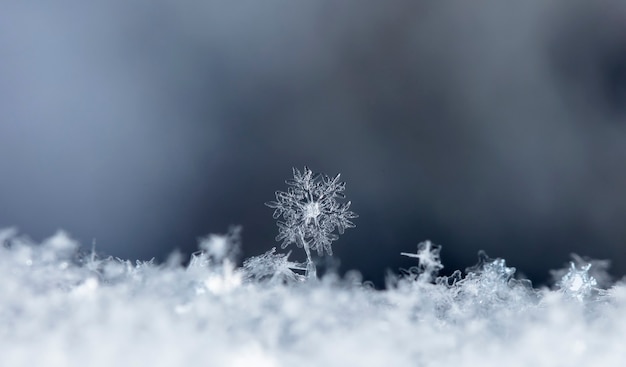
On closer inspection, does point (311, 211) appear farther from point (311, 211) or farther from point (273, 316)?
point (273, 316)

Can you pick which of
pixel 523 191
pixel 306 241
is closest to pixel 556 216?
pixel 523 191

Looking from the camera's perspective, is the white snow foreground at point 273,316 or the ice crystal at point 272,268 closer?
the white snow foreground at point 273,316

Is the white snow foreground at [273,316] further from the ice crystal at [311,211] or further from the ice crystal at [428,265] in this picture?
the ice crystal at [311,211]

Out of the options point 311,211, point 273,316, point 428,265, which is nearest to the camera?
point 273,316

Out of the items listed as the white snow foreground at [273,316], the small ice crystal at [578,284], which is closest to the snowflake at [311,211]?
the white snow foreground at [273,316]

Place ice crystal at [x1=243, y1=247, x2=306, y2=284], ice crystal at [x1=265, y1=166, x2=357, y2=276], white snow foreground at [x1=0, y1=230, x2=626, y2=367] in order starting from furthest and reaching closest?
ice crystal at [x1=265, y1=166, x2=357, y2=276] → ice crystal at [x1=243, y1=247, x2=306, y2=284] → white snow foreground at [x1=0, y1=230, x2=626, y2=367]

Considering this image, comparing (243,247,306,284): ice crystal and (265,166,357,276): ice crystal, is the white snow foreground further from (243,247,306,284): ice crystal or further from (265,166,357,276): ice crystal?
(265,166,357,276): ice crystal

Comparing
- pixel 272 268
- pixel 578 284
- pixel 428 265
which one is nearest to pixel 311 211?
pixel 272 268

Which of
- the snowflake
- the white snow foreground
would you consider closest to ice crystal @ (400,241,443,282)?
the white snow foreground
